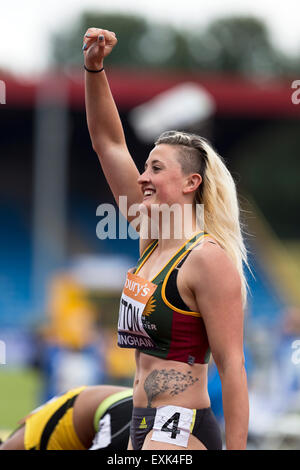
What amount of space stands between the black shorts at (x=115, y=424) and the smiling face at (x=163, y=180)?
110 cm

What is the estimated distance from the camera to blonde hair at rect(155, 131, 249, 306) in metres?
3.28

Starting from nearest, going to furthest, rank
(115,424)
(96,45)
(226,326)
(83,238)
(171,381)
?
1. (226,326)
2. (171,381)
3. (96,45)
4. (115,424)
5. (83,238)

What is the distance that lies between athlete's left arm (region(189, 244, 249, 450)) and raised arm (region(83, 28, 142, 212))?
796 mm

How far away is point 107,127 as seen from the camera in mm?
3777

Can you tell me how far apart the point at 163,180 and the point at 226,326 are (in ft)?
2.24

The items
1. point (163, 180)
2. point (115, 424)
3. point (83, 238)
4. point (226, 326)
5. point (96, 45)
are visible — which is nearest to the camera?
point (226, 326)

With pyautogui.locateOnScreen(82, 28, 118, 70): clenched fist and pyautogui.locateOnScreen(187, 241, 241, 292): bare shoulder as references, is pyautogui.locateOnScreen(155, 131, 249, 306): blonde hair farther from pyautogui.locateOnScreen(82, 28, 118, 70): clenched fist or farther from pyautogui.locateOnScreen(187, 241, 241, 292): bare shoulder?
pyautogui.locateOnScreen(82, 28, 118, 70): clenched fist

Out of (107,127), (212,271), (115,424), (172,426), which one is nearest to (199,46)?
(107,127)

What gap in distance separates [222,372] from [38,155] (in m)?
21.0

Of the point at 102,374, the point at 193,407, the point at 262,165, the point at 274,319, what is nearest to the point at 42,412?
the point at 193,407

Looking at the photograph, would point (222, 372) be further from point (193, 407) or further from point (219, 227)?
point (219, 227)

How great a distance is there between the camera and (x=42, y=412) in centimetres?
401

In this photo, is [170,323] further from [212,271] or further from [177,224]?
[177,224]

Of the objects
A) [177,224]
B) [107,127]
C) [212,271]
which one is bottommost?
[212,271]
